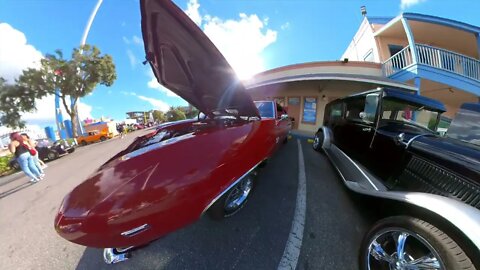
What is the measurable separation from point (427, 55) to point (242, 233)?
37.2ft

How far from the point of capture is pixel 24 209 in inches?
132

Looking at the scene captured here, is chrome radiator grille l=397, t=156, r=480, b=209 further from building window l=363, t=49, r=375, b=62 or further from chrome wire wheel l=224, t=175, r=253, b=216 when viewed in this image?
building window l=363, t=49, r=375, b=62

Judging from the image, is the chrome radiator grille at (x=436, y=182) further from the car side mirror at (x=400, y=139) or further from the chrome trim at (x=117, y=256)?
the chrome trim at (x=117, y=256)

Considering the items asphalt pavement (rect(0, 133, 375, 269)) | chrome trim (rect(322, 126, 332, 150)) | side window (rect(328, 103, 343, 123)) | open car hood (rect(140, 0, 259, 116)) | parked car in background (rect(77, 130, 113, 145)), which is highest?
open car hood (rect(140, 0, 259, 116))

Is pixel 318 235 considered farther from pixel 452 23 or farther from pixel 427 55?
pixel 452 23

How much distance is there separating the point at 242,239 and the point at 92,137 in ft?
89.1

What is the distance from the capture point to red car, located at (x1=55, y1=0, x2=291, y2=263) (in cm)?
119

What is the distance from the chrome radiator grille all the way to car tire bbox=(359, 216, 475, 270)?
0.54 metres

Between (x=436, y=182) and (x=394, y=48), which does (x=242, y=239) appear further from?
(x=394, y=48)

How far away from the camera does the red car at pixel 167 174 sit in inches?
47.0

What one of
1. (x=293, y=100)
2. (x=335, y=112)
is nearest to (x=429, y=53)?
(x=293, y=100)

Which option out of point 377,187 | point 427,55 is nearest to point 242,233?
point 377,187

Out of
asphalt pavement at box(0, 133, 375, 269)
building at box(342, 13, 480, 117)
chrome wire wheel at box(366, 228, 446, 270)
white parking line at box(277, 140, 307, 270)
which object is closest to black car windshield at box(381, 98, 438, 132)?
asphalt pavement at box(0, 133, 375, 269)

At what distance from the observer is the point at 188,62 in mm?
2268
